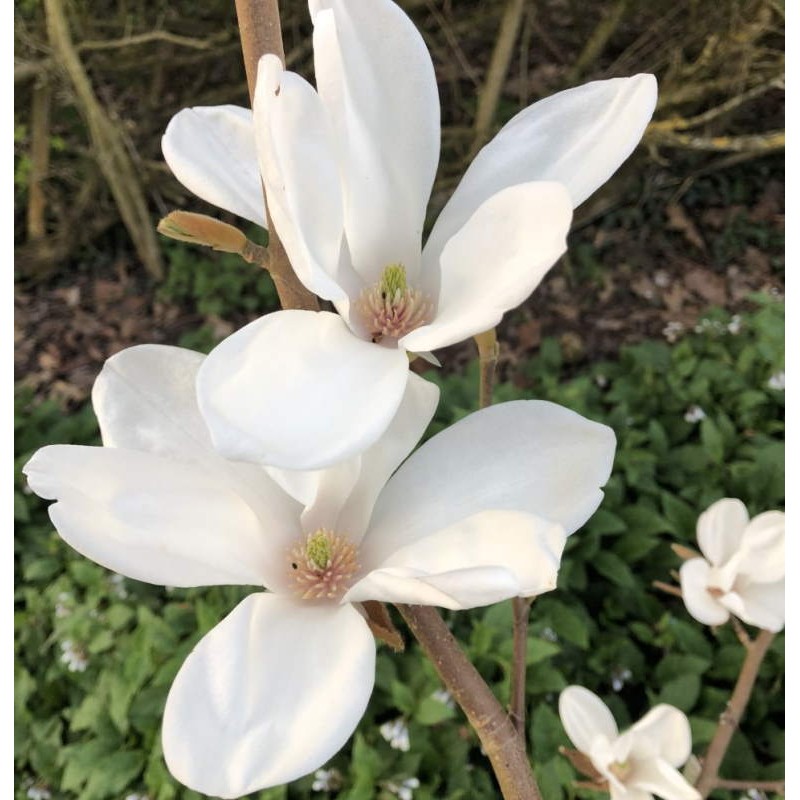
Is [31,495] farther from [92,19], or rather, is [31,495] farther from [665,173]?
[665,173]

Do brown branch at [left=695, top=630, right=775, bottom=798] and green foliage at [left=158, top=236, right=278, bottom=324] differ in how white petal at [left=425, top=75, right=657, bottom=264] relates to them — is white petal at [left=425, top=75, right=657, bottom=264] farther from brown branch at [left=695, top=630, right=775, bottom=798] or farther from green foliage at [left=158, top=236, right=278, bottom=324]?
green foliage at [left=158, top=236, right=278, bottom=324]

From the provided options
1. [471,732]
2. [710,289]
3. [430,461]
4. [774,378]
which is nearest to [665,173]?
[710,289]

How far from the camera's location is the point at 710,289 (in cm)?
255

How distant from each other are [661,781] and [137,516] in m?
0.57

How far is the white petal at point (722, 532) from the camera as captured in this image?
0.89 m

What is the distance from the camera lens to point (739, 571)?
83 cm

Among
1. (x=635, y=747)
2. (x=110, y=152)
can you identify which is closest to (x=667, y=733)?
(x=635, y=747)

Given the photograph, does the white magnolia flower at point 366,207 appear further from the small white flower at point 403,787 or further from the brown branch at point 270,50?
the small white flower at point 403,787

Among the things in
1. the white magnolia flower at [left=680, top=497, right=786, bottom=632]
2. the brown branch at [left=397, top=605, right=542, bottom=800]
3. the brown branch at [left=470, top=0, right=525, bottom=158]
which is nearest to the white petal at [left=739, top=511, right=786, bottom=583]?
the white magnolia flower at [left=680, top=497, right=786, bottom=632]

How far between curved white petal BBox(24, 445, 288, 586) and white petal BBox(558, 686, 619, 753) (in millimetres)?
518

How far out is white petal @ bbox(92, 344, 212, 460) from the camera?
0.45 meters

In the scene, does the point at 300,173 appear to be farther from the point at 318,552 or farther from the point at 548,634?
the point at 548,634

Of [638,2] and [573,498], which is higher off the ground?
[573,498]

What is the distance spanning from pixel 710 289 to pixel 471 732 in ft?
5.78
